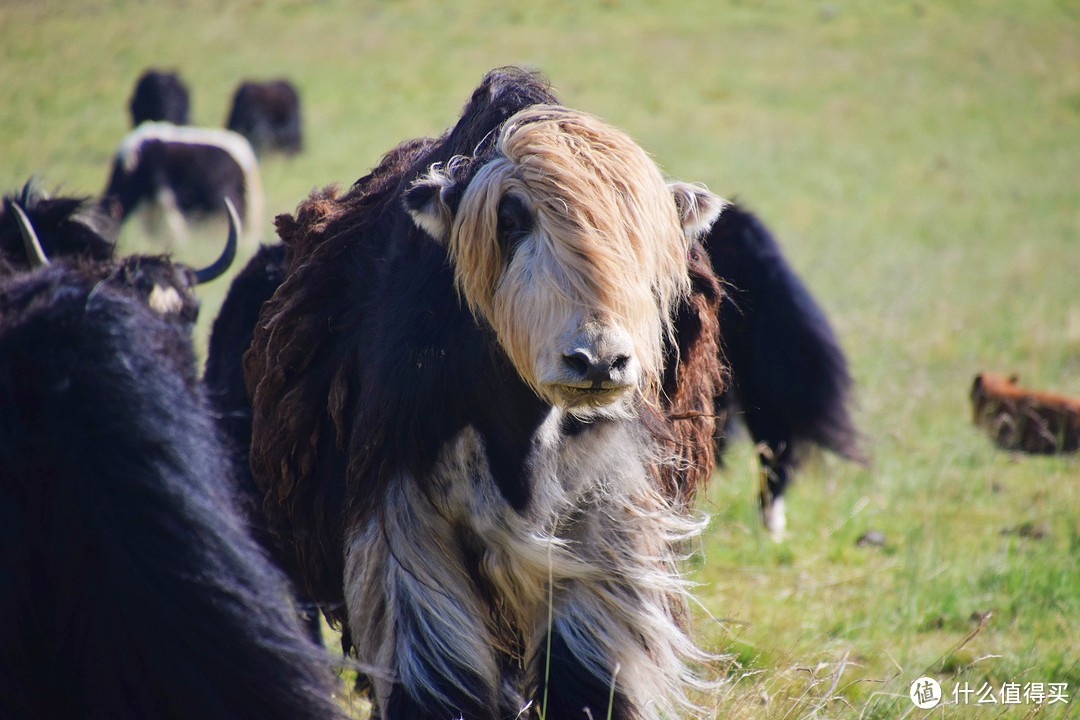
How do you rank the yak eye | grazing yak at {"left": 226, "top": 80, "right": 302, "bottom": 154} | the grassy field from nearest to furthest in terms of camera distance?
1. the yak eye
2. the grassy field
3. grazing yak at {"left": 226, "top": 80, "right": 302, "bottom": 154}

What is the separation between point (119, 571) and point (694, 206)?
1739 mm

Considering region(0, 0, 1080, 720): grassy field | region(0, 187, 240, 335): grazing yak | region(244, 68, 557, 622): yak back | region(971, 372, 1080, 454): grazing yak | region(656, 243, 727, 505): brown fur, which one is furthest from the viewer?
region(971, 372, 1080, 454): grazing yak

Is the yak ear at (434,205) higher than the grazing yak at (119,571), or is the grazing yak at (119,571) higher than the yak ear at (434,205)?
the yak ear at (434,205)

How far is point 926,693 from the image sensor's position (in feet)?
10.4

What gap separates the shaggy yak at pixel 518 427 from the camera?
2.37 metres

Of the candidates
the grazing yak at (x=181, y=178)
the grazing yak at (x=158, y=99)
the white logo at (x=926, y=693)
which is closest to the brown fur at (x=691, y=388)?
the white logo at (x=926, y=693)

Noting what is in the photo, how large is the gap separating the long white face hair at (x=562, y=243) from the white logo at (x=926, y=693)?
4.56 feet

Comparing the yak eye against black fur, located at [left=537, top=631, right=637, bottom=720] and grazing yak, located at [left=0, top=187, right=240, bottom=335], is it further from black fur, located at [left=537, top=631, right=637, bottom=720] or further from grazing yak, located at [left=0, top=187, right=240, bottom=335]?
grazing yak, located at [left=0, top=187, right=240, bottom=335]

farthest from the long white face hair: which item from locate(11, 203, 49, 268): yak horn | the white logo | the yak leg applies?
locate(11, 203, 49, 268): yak horn

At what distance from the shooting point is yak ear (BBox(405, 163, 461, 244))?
8.18 feet

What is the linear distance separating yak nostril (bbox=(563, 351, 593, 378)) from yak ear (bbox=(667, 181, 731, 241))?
26.1 inches

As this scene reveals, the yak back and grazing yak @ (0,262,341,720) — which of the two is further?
the yak back

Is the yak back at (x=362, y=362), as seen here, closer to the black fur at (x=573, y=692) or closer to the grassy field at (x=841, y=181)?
the black fur at (x=573, y=692)

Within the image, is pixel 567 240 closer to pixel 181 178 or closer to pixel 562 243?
pixel 562 243
